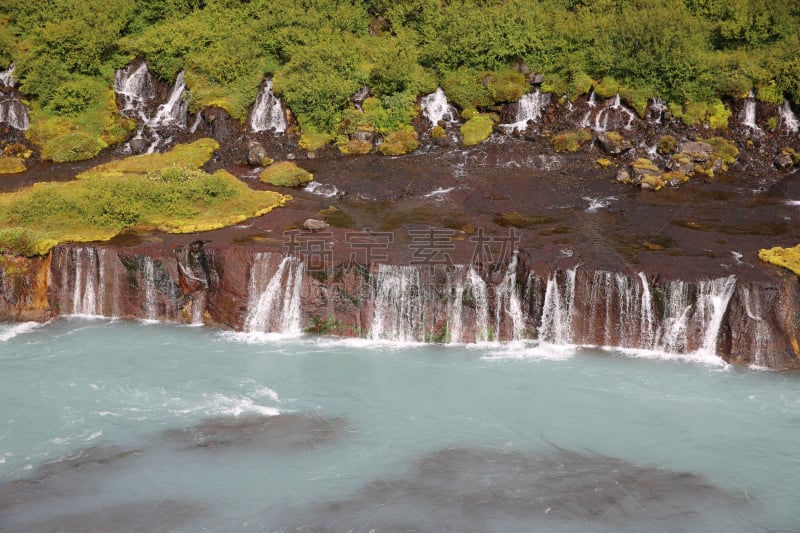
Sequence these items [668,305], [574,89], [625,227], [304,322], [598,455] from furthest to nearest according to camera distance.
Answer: [574,89]
[625,227]
[304,322]
[668,305]
[598,455]

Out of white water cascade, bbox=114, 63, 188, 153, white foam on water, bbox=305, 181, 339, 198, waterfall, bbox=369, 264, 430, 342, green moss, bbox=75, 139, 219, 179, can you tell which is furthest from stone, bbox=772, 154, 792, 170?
white water cascade, bbox=114, 63, 188, 153

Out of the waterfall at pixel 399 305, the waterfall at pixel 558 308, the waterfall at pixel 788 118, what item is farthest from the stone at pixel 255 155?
the waterfall at pixel 788 118

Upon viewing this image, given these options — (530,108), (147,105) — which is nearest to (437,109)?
(530,108)

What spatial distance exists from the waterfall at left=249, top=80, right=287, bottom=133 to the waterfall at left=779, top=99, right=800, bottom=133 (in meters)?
21.4

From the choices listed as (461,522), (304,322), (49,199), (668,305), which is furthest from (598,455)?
(49,199)

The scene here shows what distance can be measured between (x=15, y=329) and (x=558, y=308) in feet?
51.8

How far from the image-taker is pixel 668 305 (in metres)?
21.8

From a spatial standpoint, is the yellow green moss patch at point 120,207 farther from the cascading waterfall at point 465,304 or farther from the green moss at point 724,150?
the green moss at point 724,150

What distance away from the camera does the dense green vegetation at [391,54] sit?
3488 centimetres

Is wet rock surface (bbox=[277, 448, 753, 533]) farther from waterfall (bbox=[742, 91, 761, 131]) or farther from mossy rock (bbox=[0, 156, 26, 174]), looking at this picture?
mossy rock (bbox=[0, 156, 26, 174])

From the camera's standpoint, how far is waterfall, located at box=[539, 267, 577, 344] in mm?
22406

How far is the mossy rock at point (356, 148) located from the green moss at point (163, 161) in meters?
5.50

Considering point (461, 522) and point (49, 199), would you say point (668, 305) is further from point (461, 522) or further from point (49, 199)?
point (49, 199)

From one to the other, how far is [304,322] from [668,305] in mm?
10292
